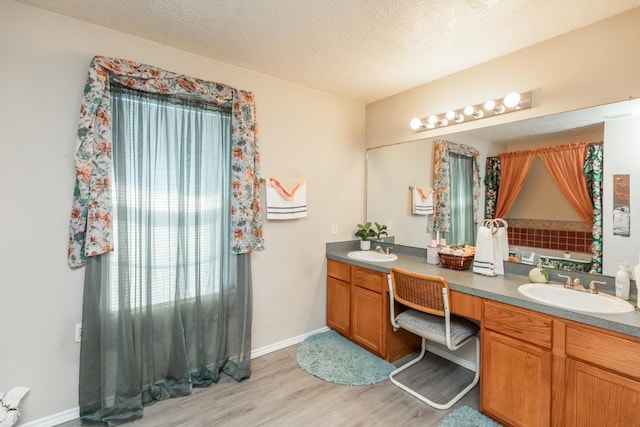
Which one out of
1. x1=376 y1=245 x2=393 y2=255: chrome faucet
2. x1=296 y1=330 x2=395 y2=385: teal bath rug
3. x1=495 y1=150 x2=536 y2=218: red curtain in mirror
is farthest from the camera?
x1=376 y1=245 x2=393 y2=255: chrome faucet

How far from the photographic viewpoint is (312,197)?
9.57 ft

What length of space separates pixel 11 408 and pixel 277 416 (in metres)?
1.44

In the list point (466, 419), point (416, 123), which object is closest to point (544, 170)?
point (416, 123)

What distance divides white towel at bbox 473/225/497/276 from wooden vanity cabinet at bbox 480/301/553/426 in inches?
15.7

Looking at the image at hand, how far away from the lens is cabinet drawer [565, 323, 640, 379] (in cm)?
130

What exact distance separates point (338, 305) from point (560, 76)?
249cm

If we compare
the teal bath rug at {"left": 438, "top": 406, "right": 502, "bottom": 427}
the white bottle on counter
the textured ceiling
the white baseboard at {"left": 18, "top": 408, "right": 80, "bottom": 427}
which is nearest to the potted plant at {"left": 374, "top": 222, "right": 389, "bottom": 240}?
the textured ceiling

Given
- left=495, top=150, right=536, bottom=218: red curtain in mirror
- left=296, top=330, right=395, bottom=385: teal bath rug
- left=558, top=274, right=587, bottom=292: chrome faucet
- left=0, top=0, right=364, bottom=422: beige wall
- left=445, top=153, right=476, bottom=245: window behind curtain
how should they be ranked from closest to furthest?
left=0, top=0, right=364, bottom=422: beige wall < left=558, top=274, right=587, bottom=292: chrome faucet < left=495, top=150, right=536, bottom=218: red curtain in mirror < left=296, top=330, right=395, bottom=385: teal bath rug < left=445, top=153, right=476, bottom=245: window behind curtain

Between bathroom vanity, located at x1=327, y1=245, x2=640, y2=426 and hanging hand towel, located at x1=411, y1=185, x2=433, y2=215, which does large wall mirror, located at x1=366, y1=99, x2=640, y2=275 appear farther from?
bathroom vanity, located at x1=327, y1=245, x2=640, y2=426

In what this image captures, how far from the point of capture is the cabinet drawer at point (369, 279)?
2.46 meters

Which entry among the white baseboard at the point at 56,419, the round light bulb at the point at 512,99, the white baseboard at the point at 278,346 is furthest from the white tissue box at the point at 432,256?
the white baseboard at the point at 56,419

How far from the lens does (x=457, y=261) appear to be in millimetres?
2293

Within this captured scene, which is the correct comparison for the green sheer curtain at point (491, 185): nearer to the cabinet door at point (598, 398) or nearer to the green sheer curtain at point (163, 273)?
the cabinet door at point (598, 398)

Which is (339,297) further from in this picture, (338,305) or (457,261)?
(457,261)
